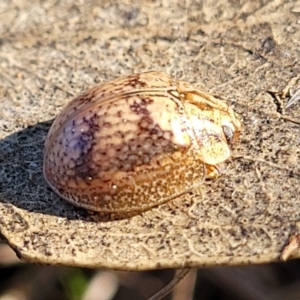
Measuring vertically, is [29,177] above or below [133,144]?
below

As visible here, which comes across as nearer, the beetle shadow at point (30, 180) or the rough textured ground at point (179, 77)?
the rough textured ground at point (179, 77)

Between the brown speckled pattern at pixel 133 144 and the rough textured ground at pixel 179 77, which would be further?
the brown speckled pattern at pixel 133 144

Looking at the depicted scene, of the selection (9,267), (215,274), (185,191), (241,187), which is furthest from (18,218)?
(215,274)

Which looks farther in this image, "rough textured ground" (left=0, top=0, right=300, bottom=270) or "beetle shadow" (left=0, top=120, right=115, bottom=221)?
"beetle shadow" (left=0, top=120, right=115, bottom=221)

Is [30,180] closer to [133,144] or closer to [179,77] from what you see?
[133,144]

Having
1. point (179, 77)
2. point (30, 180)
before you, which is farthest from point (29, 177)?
point (179, 77)
